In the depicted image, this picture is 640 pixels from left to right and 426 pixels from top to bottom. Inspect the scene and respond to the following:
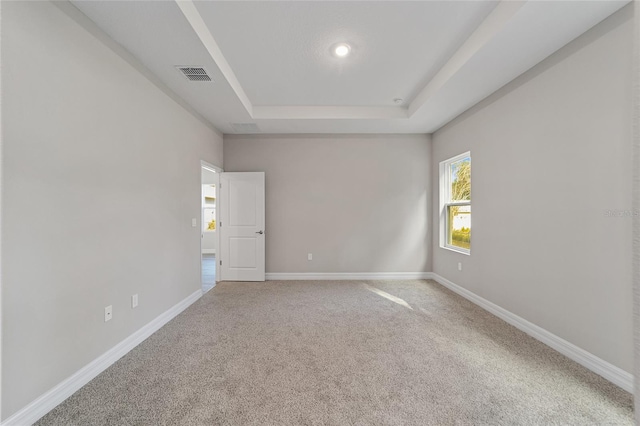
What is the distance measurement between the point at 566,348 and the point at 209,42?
13.1ft

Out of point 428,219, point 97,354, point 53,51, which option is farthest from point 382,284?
point 53,51

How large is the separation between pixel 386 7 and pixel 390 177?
114 inches

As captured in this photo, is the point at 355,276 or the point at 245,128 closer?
the point at 245,128

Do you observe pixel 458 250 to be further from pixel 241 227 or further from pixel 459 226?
pixel 241 227

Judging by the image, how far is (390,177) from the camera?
15.0 ft

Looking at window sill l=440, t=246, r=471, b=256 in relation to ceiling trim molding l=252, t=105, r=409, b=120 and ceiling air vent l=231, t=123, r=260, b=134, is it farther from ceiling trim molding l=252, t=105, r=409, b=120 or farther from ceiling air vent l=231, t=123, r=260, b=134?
ceiling air vent l=231, t=123, r=260, b=134

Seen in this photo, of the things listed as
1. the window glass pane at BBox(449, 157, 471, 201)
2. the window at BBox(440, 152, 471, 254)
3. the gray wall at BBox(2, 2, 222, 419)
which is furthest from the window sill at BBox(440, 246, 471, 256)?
the gray wall at BBox(2, 2, 222, 419)

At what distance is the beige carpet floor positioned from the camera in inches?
61.1

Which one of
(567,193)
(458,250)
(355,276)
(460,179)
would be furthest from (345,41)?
(355,276)

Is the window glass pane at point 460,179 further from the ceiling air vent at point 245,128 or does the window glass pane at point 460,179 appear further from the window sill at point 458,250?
the ceiling air vent at point 245,128

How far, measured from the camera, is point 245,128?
4203mm

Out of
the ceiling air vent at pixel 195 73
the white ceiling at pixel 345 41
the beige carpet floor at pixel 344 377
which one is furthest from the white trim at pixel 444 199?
the ceiling air vent at pixel 195 73

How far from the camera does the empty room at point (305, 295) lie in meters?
1.54

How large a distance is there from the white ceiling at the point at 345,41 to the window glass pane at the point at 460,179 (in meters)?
0.80
